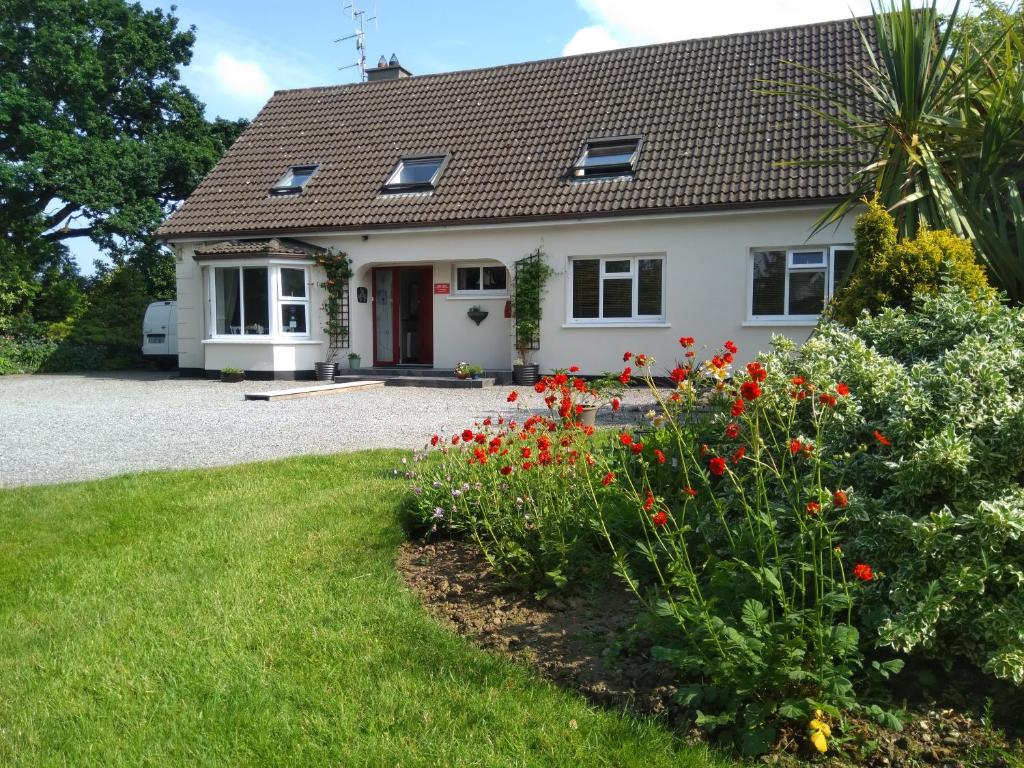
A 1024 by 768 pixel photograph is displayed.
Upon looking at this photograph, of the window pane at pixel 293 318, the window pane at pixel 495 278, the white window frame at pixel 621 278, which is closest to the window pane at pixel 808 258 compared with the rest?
the white window frame at pixel 621 278

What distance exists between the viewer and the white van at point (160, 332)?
2253 cm

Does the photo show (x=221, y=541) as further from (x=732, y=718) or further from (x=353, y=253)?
(x=353, y=253)

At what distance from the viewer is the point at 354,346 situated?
58.5 feet

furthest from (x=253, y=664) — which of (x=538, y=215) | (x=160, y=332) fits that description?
(x=160, y=332)

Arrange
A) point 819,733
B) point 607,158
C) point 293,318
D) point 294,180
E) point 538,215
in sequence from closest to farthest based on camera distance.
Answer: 1. point 819,733
2. point 538,215
3. point 607,158
4. point 293,318
5. point 294,180

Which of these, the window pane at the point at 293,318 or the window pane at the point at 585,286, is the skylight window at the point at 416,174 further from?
the window pane at the point at 585,286

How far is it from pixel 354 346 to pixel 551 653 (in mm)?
15069

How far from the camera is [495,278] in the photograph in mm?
17438

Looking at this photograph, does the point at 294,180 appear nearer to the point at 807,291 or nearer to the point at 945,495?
the point at 807,291

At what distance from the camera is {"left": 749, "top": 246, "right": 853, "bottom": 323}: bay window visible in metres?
14.3

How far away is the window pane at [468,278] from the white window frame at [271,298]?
3.29 meters

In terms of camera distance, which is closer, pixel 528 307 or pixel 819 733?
pixel 819 733

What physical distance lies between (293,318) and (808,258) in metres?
10.8

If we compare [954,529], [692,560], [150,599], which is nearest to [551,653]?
[692,560]
